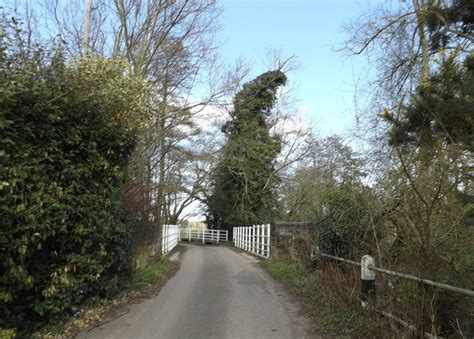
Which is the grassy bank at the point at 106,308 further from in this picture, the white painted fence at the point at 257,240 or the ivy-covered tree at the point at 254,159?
the ivy-covered tree at the point at 254,159

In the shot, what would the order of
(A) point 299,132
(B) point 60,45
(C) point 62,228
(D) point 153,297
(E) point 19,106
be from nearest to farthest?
(E) point 19,106
(C) point 62,228
(B) point 60,45
(D) point 153,297
(A) point 299,132

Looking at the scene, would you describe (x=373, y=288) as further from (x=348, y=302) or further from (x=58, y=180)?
(x=58, y=180)

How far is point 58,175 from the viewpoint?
6.08m

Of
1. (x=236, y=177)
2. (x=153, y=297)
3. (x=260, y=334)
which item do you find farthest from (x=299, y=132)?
(x=260, y=334)

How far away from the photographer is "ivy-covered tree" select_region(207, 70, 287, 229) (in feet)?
97.8

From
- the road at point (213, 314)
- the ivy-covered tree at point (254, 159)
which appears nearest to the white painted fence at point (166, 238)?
the road at point (213, 314)

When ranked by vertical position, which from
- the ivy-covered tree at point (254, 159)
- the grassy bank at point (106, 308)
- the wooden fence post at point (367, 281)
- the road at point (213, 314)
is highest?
the ivy-covered tree at point (254, 159)

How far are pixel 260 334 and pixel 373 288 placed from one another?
5.86 feet

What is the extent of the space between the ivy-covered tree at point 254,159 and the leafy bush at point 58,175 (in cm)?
2059

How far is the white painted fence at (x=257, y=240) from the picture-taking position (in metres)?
18.0

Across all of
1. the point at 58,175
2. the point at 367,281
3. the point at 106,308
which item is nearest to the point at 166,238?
the point at 106,308

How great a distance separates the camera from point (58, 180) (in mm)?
6117

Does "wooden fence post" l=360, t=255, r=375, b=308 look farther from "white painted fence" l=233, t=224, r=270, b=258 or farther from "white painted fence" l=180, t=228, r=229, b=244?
"white painted fence" l=180, t=228, r=229, b=244

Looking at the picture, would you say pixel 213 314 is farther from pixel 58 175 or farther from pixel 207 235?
pixel 207 235
